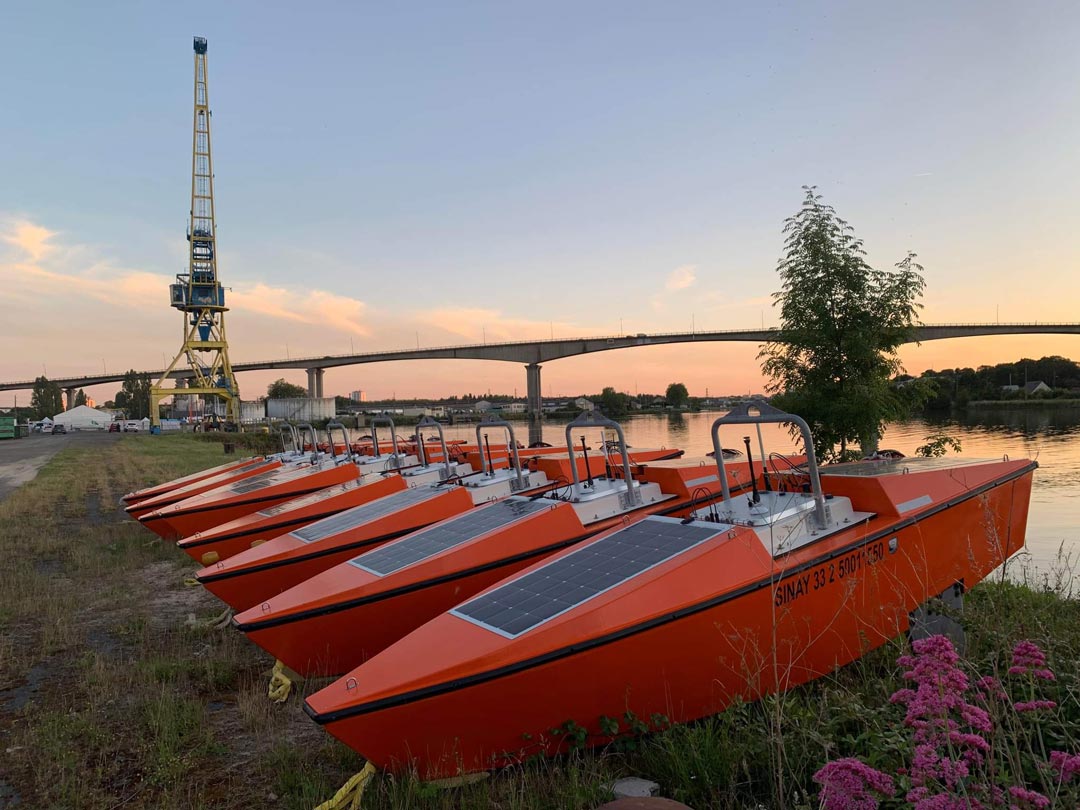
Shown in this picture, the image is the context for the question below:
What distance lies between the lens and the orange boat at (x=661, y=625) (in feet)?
10.7

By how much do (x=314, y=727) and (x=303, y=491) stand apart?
5.69 meters

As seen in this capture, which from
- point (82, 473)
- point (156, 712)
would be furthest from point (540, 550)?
point (82, 473)

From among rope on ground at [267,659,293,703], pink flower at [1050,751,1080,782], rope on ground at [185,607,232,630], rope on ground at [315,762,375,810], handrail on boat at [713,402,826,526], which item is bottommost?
rope on ground at [185,607,232,630]

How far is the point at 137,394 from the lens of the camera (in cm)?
11212

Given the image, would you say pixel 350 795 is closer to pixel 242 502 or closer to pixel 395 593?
pixel 395 593

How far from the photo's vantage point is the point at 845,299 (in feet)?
34.0

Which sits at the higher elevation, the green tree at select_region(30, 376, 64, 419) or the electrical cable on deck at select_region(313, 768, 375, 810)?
the green tree at select_region(30, 376, 64, 419)

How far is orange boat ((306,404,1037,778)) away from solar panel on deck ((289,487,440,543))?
1954 mm

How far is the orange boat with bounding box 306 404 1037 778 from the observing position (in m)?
3.26

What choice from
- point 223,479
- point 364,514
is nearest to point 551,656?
point 364,514

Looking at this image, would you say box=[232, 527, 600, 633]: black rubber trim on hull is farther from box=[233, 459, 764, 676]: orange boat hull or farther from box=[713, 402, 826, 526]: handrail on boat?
box=[713, 402, 826, 526]: handrail on boat

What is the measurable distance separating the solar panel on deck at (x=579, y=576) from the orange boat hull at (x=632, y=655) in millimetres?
74

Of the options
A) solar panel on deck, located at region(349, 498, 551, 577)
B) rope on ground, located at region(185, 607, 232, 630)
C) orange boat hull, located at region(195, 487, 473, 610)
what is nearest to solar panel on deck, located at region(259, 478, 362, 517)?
orange boat hull, located at region(195, 487, 473, 610)

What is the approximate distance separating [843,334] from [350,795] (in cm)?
950
